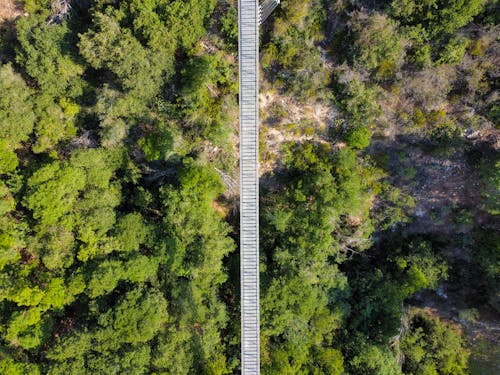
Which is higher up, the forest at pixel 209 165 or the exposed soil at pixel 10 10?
the exposed soil at pixel 10 10

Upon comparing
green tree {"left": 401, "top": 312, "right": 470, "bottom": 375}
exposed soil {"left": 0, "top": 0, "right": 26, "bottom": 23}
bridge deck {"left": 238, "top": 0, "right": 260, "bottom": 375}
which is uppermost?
exposed soil {"left": 0, "top": 0, "right": 26, "bottom": 23}

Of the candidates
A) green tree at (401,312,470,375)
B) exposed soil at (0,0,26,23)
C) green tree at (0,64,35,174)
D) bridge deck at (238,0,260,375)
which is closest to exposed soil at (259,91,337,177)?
bridge deck at (238,0,260,375)

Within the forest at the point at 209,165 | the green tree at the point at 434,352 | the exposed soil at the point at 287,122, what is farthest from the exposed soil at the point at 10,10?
the green tree at the point at 434,352

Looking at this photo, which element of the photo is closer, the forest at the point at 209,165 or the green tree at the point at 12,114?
the green tree at the point at 12,114

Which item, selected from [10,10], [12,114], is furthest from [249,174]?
[10,10]

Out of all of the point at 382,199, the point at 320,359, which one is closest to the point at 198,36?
the point at 382,199

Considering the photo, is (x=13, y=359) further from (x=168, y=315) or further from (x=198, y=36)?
(x=198, y=36)

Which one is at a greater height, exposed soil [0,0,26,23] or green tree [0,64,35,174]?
exposed soil [0,0,26,23]

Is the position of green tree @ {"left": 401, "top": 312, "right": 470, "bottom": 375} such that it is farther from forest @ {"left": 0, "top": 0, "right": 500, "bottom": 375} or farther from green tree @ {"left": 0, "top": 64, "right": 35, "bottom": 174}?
green tree @ {"left": 0, "top": 64, "right": 35, "bottom": 174}

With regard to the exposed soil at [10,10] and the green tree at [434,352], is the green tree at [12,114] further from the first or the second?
the green tree at [434,352]
